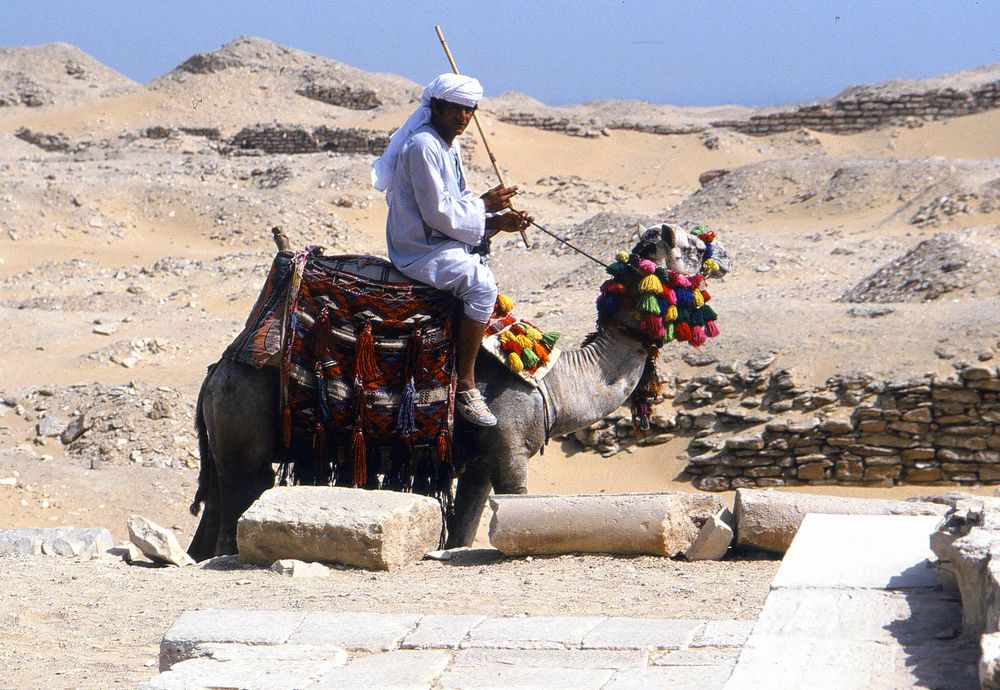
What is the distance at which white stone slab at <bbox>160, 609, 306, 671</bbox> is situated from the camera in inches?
173

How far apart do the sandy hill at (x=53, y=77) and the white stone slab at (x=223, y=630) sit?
48088mm

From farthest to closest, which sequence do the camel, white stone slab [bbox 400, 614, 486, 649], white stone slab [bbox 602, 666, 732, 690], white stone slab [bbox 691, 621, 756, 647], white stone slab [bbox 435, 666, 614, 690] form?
1. the camel
2. white stone slab [bbox 400, 614, 486, 649]
3. white stone slab [bbox 691, 621, 756, 647]
4. white stone slab [bbox 435, 666, 614, 690]
5. white stone slab [bbox 602, 666, 732, 690]

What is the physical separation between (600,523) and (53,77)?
53468 mm

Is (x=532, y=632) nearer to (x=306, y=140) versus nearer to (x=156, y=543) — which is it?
(x=156, y=543)

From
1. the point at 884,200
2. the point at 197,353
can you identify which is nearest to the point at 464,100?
the point at 197,353

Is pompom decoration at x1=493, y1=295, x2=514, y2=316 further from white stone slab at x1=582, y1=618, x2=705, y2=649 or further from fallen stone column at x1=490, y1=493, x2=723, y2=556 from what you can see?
white stone slab at x1=582, y1=618, x2=705, y2=649

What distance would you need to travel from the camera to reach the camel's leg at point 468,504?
7121 millimetres

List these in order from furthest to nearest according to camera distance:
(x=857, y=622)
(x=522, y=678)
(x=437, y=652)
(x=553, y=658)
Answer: (x=437, y=652) → (x=553, y=658) → (x=522, y=678) → (x=857, y=622)

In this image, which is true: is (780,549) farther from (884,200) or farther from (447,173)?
(884,200)

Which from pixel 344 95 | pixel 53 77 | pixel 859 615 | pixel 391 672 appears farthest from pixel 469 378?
pixel 53 77

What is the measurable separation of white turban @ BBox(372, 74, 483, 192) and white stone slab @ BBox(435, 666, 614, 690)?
10.4ft

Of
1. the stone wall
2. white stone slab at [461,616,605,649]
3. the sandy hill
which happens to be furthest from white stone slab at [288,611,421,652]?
the sandy hill

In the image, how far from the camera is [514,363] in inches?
273

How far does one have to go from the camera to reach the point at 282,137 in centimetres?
3888
